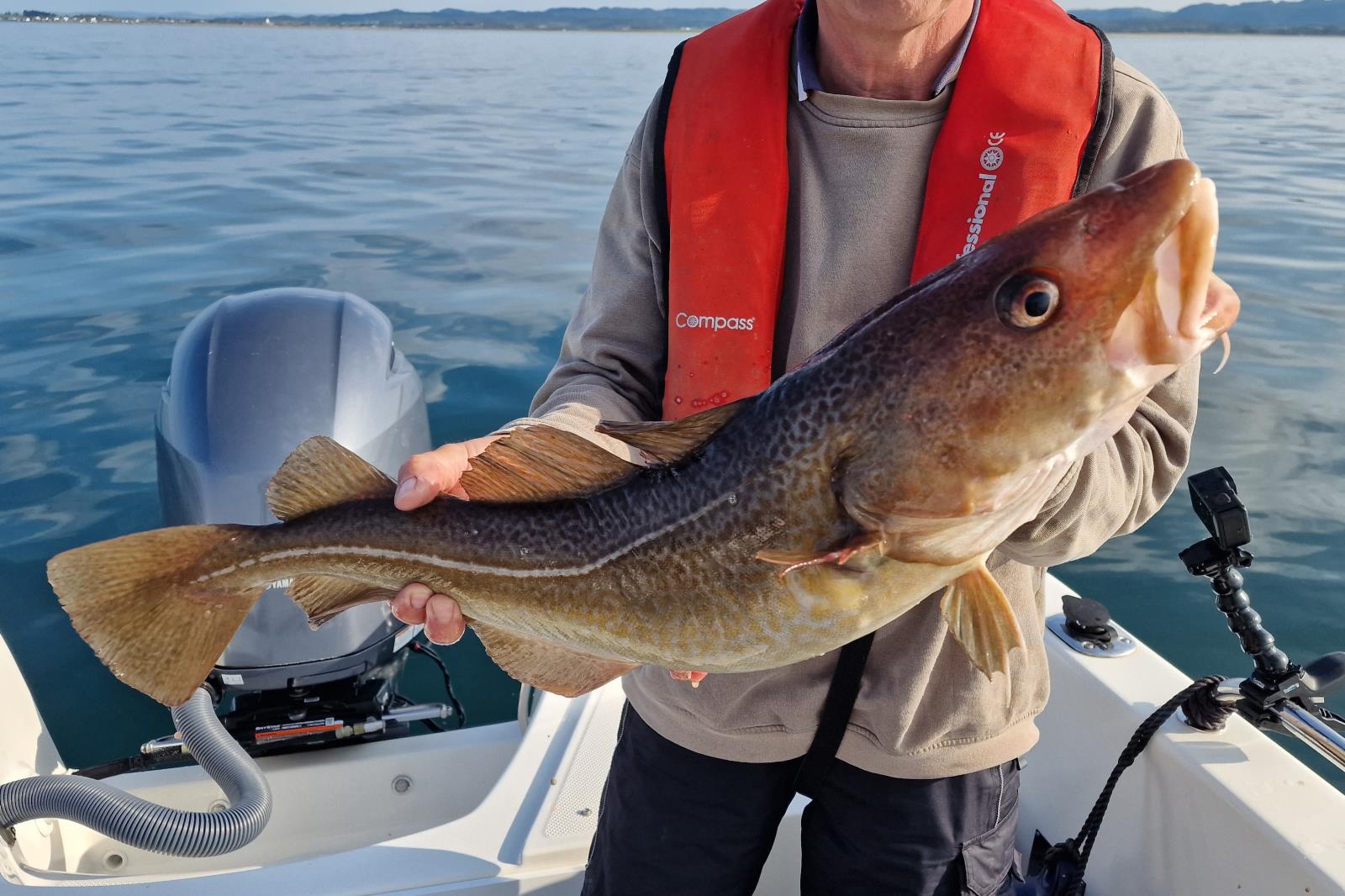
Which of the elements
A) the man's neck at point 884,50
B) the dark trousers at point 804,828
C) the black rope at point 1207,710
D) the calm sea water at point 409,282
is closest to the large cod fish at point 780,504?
the dark trousers at point 804,828

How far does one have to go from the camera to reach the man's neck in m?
2.29

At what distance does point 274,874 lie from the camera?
3057mm

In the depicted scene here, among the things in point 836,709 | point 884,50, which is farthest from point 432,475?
point 884,50

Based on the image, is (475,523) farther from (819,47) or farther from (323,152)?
(323,152)

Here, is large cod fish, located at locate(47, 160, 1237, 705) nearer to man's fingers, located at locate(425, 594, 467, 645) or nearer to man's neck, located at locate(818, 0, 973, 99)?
man's fingers, located at locate(425, 594, 467, 645)

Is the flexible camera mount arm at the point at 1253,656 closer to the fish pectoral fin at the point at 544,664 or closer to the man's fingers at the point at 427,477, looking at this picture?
the fish pectoral fin at the point at 544,664

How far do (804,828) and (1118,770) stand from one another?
1078mm

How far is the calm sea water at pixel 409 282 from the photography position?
592 centimetres

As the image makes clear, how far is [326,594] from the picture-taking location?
2.29 metres

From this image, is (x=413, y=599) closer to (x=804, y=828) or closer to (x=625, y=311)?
(x=625, y=311)

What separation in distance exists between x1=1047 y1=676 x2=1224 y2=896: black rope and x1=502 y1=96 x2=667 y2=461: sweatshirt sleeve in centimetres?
183

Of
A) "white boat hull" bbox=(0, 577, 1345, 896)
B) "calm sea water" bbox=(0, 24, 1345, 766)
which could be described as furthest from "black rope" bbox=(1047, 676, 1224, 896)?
"calm sea water" bbox=(0, 24, 1345, 766)

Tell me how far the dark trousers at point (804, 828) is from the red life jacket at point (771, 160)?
3.26 feet

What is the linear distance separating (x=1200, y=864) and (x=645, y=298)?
7.94ft
